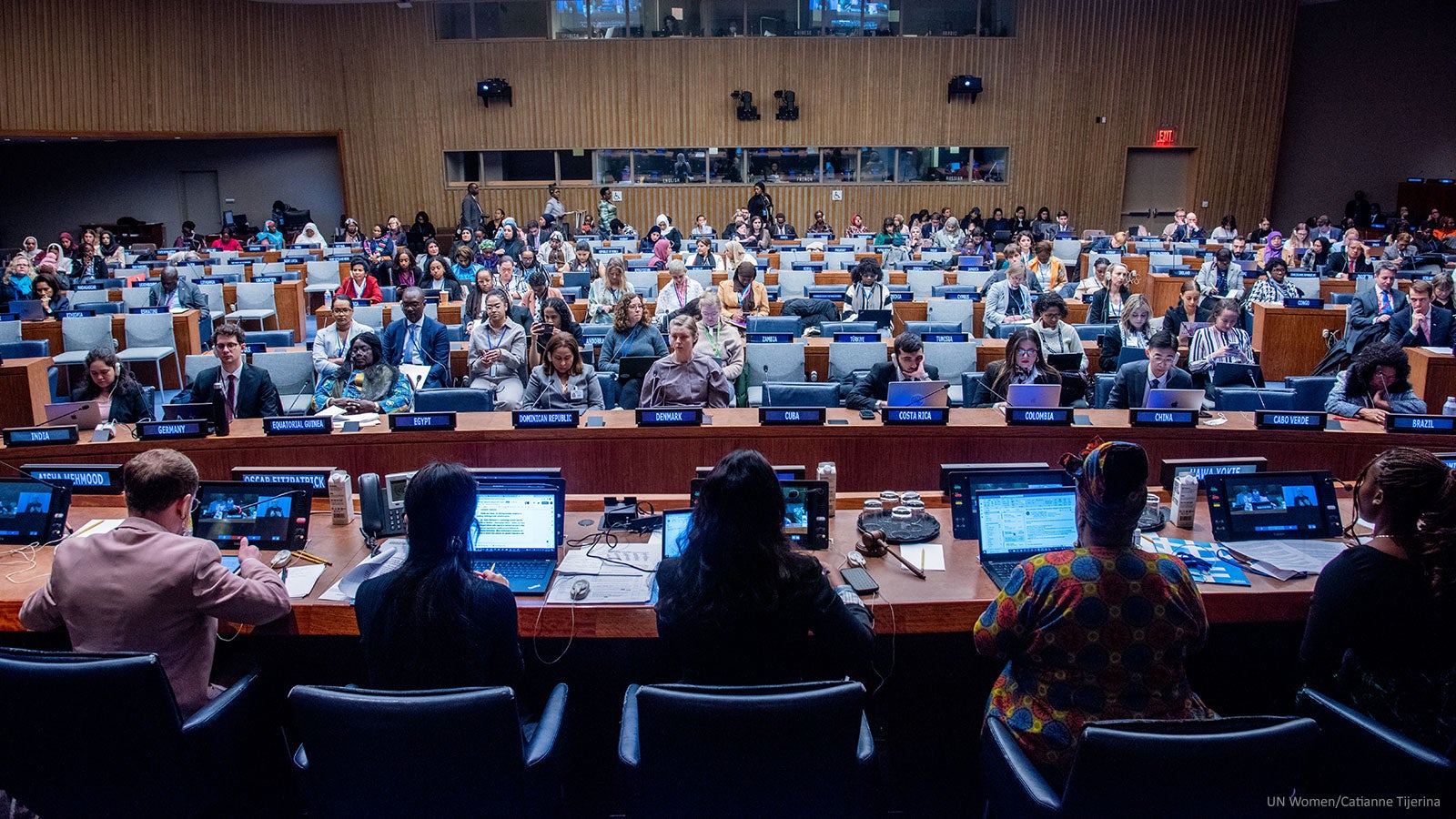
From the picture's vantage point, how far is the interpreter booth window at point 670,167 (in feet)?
55.3

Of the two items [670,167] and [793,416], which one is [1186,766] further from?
[670,167]

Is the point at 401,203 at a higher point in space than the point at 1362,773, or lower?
higher

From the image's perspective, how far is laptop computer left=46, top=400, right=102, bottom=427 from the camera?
4.46m

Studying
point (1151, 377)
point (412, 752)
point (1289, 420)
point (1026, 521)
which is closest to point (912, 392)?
point (1151, 377)

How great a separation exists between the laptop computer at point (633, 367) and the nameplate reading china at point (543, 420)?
117 centimetres

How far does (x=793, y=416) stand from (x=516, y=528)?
1812 millimetres

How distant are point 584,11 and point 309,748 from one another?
1627cm

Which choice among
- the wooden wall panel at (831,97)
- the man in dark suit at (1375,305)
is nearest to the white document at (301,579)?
the man in dark suit at (1375,305)

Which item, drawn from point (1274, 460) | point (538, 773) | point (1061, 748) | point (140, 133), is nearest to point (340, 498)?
point (538, 773)

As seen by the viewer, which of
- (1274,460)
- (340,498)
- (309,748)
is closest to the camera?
(309,748)

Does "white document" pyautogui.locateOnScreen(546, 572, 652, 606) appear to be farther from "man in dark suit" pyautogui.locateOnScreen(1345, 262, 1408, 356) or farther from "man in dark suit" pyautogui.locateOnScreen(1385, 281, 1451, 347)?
"man in dark suit" pyautogui.locateOnScreen(1345, 262, 1408, 356)

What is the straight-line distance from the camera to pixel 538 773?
2.15 metres

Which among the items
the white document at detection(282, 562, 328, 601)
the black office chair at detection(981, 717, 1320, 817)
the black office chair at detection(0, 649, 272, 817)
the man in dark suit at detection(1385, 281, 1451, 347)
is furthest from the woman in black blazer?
the man in dark suit at detection(1385, 281, 1451, 347)

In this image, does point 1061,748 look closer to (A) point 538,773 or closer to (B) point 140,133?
(A) point 538,773
